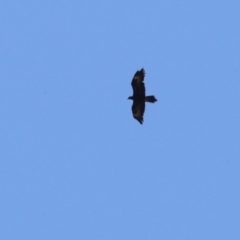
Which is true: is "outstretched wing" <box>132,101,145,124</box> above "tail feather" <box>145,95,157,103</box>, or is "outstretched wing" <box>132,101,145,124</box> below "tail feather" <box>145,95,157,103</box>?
below

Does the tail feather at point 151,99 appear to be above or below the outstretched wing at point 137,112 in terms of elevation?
above

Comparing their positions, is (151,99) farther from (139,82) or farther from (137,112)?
(137,112)

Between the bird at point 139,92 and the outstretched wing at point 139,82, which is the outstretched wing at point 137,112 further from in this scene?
the outstretched wing at point 139,82

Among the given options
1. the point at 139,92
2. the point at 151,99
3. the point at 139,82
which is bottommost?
the point at 151,99

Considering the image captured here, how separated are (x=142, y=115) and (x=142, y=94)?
1171 millimetres

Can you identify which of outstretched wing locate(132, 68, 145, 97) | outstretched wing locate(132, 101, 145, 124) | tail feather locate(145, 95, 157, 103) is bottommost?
outstretched wing locate(132, 101, 145, 124)

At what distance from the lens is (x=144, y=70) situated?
37.6 m

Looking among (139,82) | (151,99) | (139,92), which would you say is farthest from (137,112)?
(139,82)

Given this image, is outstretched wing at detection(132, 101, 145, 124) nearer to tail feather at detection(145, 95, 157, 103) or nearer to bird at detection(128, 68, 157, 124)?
bird at detection(128, 68, 157, 124)

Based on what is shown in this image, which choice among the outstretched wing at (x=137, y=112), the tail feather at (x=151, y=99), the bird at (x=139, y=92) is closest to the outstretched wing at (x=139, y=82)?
the bird at (x=139, y=92)

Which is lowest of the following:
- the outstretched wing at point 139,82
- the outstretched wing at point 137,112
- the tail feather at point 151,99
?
the outstretched wing at point 137,112

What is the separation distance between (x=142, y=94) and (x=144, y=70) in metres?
1.22

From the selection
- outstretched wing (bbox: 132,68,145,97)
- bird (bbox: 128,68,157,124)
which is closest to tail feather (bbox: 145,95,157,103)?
bird (bbox: 128,68,157,124)

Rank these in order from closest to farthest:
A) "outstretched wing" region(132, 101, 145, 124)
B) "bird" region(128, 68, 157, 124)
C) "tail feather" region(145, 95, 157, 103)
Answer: "tail feather" region(145, 95, 157, 103), "bird" region(128, 68, 157, 124), "outstretched wing" region(132, 101, 145, 124)
